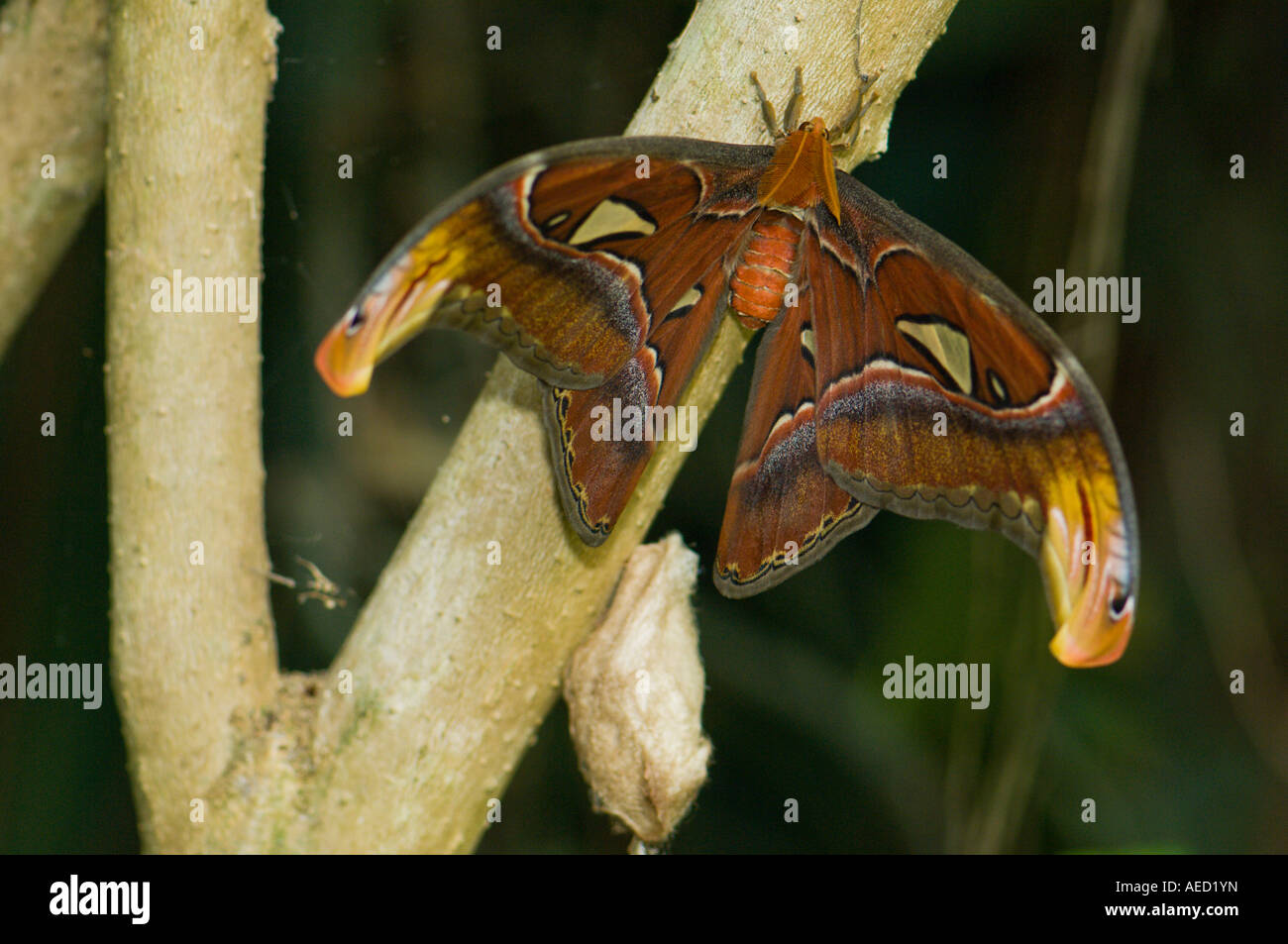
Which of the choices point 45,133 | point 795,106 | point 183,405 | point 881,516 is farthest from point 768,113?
point 881,516

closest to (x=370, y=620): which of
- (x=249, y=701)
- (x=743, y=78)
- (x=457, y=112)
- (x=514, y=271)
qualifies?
(x=249, y=701)

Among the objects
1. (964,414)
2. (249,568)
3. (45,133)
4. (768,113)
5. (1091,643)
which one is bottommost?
(1091,643)

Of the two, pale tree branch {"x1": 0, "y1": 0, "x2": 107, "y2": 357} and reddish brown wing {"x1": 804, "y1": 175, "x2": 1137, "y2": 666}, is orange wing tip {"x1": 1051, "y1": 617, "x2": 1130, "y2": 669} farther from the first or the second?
pale tree branch {"x1": 0, "y1": 0, "x2": 107, "y2": 357}

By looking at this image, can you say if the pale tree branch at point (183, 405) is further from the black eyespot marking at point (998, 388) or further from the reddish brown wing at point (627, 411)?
the black eyespot marking at point (998, 388)

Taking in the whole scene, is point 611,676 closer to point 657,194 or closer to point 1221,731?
point 657,194

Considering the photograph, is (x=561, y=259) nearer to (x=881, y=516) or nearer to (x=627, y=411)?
(x=627, y=411)
